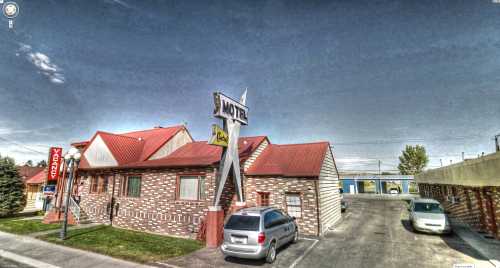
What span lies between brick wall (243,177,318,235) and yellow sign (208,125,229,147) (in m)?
5.33

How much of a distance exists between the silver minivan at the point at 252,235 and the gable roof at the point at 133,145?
472 inches

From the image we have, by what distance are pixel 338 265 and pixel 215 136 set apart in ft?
23.8

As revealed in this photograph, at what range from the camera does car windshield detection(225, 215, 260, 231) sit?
8867 millimetres

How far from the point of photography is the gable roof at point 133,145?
18.7 metres

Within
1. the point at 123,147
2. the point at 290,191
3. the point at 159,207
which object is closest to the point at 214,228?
the point at 159,207

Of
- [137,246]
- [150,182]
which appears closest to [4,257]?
[137,246]

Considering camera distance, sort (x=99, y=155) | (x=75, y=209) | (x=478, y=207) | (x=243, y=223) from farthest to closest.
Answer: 1. (x=99, y=155)
2. (x=75, y=209)
3. (x=478, y=207)
4. (x=243, y=223)

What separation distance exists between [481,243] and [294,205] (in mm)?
9112

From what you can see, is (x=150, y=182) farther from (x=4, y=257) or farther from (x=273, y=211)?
(x=273, y=211)

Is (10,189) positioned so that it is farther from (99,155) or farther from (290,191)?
(290,191)

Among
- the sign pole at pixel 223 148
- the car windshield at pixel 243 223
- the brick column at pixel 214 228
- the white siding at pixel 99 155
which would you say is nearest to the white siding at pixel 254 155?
the sign pole at pixel 223 148

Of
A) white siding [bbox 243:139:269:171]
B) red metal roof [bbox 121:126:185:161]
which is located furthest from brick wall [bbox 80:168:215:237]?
white siding [bbox 243:139:269:171]

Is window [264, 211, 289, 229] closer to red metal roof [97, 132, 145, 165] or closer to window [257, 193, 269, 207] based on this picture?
window [257, 193, 269, 207]

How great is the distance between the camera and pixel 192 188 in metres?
14.3
